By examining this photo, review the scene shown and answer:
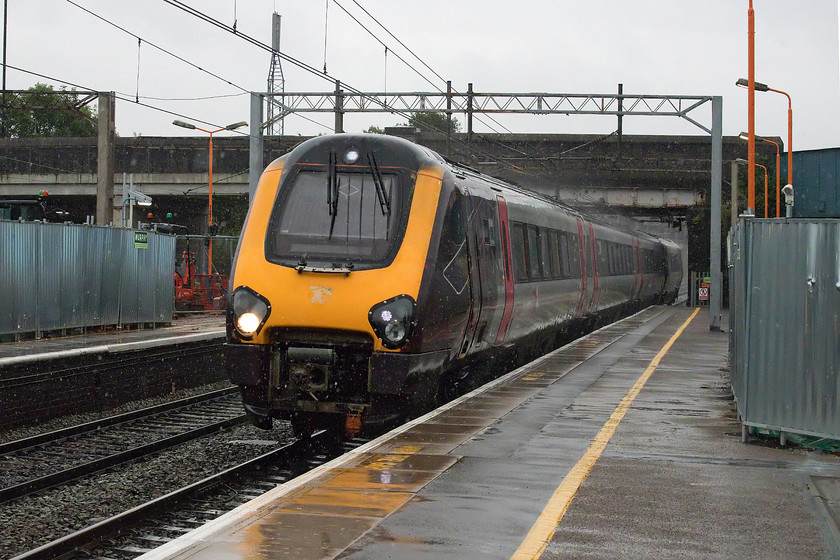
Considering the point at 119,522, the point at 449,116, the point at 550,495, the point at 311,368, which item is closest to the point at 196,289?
the point at 449,116

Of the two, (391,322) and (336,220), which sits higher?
(336,220)

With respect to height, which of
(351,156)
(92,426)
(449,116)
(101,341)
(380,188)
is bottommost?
(92,426)

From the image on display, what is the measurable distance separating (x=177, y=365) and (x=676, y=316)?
20.6 meters

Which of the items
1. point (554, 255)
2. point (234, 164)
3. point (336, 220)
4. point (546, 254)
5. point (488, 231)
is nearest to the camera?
point (336, 220)

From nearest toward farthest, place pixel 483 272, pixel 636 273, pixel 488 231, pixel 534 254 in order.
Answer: pixel 483 272 → pixel 488 231 → pixel 534 254 → pixel 636 273

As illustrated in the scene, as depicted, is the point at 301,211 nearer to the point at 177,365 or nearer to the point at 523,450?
the point at 523,450

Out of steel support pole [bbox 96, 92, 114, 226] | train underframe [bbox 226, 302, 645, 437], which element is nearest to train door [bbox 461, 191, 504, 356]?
train underframe [bbox 226, 302, 645, 437]

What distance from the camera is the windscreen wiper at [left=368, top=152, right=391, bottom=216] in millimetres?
11016

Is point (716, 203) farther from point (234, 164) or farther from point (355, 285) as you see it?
point (234, 164)

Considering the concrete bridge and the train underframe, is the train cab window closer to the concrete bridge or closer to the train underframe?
the train underframe

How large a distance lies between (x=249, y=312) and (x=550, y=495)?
424cm

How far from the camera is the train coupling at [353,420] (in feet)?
34.0

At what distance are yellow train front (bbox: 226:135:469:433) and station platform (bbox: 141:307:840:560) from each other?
808 millimetres

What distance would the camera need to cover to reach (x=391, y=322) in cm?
1021
